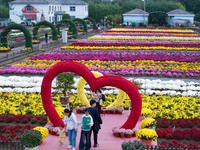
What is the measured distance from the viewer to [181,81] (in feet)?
69.6

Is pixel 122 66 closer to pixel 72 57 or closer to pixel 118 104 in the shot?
pixel 72 57

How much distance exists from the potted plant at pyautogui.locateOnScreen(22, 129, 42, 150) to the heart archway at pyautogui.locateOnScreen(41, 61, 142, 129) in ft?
6.78

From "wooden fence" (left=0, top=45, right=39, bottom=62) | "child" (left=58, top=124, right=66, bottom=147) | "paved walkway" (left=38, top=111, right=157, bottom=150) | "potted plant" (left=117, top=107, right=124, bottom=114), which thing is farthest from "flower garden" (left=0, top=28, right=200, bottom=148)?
"wooden fence" (left=0, top=45, right=39, bottom=62)

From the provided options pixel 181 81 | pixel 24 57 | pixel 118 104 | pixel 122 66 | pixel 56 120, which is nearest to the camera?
pixel 56 120

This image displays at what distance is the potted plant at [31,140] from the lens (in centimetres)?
1069

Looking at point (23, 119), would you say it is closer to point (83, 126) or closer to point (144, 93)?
point (83, 126)

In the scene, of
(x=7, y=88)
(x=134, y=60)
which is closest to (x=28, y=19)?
(x=134, y=60)

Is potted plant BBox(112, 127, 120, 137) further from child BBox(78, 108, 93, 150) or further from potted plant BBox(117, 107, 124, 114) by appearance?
potted plant BBox(117, 107, 124, 114)

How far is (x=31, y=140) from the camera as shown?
35.2ft

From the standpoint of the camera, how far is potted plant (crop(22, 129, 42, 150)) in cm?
1069

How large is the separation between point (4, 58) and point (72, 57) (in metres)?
6.45

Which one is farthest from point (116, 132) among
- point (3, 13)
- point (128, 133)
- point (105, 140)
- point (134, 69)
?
point (3, 13)

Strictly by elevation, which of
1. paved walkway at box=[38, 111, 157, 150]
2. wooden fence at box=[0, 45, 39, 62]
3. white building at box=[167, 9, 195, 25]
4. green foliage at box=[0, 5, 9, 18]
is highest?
green foliage at box=[0, 5, 9, 18]

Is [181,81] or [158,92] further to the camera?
[181,81]
